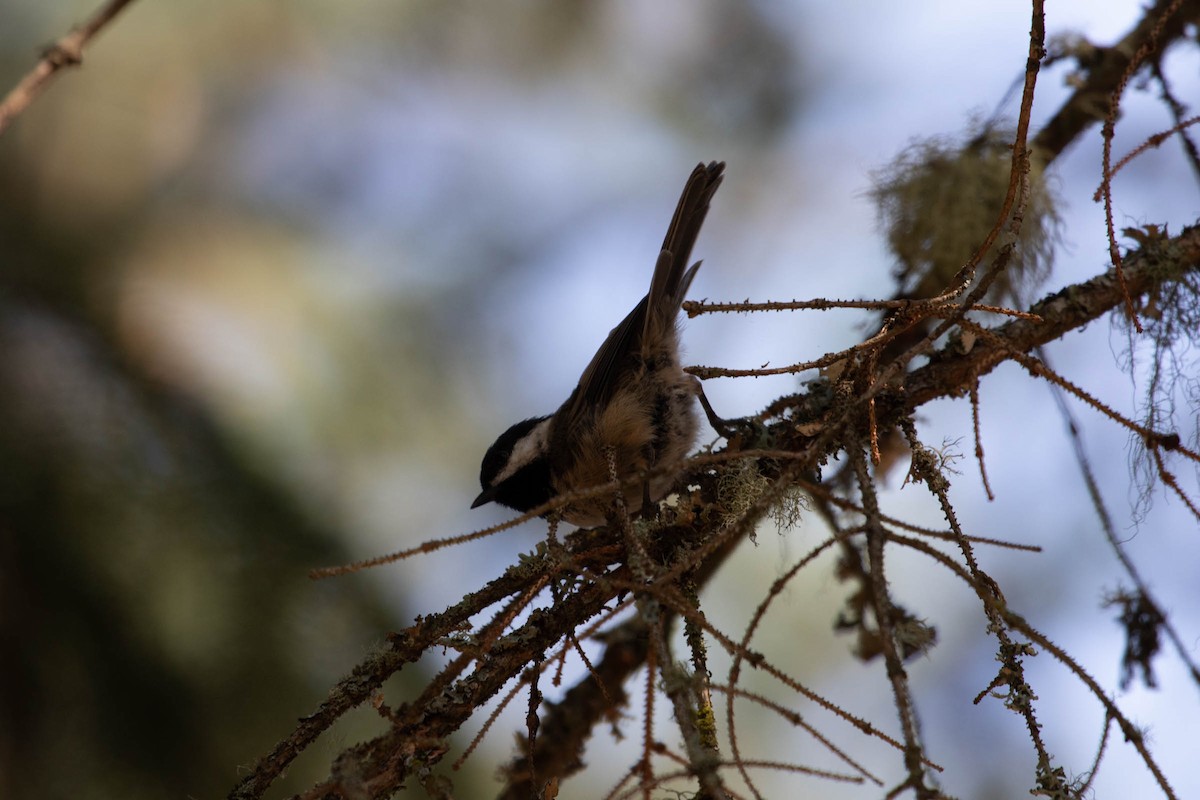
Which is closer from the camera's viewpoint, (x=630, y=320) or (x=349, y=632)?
(x=349, y=632)

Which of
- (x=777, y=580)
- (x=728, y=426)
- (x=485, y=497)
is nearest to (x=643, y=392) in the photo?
(x=728, y=426)

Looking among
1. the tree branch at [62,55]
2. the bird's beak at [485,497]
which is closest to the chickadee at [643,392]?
the bird's beak at [485,497]

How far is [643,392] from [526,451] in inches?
21.5

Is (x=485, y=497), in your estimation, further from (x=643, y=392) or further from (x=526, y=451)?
(x=643, y=392)

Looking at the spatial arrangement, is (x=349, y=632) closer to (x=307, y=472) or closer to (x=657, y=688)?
(x=307, y=472)

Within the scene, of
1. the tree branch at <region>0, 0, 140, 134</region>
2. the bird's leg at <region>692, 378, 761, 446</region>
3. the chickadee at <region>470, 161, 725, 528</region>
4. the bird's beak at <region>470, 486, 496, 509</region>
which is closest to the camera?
the tree branch at <region>0, 0, 140, 134</region>

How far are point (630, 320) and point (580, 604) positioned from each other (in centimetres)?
146

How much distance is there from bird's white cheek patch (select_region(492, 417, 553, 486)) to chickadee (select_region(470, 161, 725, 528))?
7 centimetres

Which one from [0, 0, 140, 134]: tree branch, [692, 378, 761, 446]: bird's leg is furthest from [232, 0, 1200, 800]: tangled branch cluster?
[0, 0, 140, 134]: tree branch

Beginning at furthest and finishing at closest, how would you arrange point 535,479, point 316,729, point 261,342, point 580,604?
point 535,479 → point 261,342 → point 580,604 → point 316,729

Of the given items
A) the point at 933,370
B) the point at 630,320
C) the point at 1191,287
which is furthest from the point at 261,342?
the point at 1191,287

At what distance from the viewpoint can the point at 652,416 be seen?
3.26 metres

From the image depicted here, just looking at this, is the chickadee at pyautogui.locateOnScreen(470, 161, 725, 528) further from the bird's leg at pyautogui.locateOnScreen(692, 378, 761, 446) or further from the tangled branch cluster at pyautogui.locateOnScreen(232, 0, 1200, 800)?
the tangled branch cluster at pyautogui.locateOnScreen(232, 0, 1200, 800)

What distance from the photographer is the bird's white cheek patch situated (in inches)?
137
